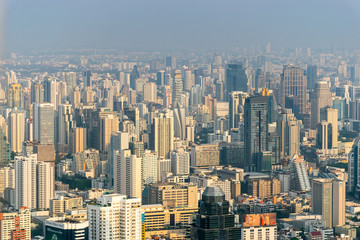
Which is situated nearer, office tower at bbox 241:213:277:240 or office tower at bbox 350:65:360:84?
office tower at bbox 241:213:277:240

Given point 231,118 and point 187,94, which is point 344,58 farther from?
point 187,94

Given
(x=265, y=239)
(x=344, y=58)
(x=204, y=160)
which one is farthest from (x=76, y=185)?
(x=344, y=58)

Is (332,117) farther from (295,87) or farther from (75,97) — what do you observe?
(75,97)

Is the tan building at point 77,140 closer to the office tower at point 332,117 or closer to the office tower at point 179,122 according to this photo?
the office tower at point 179,122

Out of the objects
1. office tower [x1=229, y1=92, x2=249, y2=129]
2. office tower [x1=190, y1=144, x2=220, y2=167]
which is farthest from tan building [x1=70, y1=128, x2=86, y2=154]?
office tower [x1=229, y1=92, x2=249, y2=129]

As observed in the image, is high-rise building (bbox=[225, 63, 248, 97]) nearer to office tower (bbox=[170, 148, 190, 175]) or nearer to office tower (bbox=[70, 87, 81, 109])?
office tower (bbox=[170, 148, 190, 175])

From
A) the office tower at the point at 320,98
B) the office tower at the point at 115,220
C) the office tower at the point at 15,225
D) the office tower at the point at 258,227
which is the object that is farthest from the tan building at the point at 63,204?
the office tower at the point at 320,98

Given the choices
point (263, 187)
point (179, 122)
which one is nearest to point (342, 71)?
point (179, 122)
